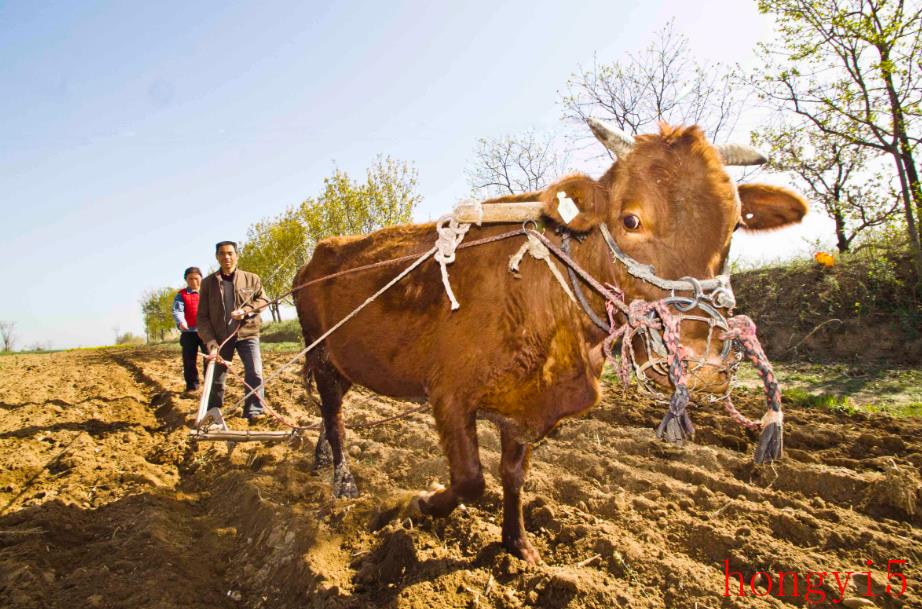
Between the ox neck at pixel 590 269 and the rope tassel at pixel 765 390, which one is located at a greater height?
the ox neck at pixel 590 269

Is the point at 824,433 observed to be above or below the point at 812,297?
below

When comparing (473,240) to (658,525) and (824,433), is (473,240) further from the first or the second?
(824,433)

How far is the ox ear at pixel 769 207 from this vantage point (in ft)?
10.3

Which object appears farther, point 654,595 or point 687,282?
point 654,595

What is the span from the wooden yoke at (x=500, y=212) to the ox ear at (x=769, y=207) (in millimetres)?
1450

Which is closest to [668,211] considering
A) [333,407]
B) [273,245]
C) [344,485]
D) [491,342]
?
[491,342]

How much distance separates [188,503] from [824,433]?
7.01m

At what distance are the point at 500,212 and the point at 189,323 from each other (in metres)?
8.14

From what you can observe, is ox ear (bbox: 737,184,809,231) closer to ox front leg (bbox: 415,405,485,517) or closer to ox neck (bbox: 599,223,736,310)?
ox neck (bbox: 599,223,736,310)

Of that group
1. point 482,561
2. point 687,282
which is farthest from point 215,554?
point 687,282

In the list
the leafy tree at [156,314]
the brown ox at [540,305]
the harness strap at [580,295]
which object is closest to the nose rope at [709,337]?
the brown ox at [540,305]

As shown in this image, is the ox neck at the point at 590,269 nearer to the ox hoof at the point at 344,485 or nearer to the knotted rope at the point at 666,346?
the knotted rope at the point at 666,346

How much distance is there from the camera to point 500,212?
9.68 ft

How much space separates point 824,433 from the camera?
561 cm
